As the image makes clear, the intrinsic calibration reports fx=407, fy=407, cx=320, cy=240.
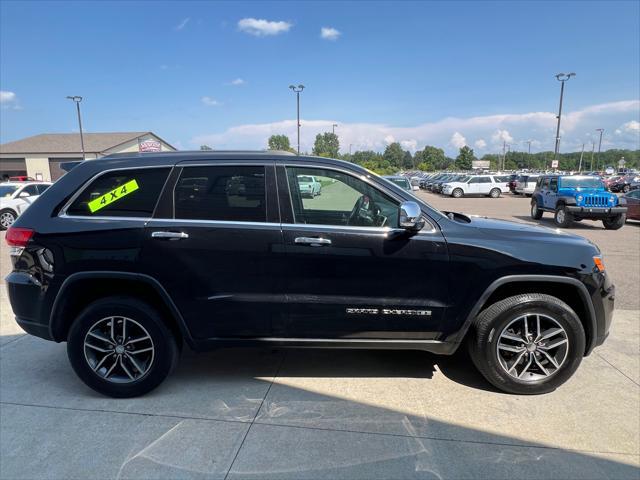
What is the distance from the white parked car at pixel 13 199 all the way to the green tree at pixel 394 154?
137757 millimetres

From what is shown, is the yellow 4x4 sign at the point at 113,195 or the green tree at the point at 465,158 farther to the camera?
the green tree at the point at 465,158

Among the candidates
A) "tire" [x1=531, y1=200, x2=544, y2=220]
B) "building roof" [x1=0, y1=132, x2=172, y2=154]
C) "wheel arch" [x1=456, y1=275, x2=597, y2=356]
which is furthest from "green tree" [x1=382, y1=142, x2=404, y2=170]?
"wheel arch" [x1=456, y1=275, x2=597, y2=356]

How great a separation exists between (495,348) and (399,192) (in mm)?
1443

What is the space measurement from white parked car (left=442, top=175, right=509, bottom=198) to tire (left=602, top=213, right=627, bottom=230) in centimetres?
1935

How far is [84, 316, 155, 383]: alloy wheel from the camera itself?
126 inches

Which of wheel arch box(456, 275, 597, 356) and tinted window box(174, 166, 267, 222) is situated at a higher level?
tinted window box(174, 166, 267, 222)

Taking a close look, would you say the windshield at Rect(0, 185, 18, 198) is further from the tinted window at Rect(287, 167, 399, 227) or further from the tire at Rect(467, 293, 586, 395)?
the tire at Rect(467, 293, 586, 395)

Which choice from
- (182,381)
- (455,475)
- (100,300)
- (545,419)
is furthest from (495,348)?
(100,300)

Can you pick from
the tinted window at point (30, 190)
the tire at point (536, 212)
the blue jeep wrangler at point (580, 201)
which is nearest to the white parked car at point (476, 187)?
the tire at point (536, 212)

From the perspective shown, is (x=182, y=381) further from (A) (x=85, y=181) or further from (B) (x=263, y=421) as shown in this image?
(A) (x=85, y=181)

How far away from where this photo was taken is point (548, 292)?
332 centimetres

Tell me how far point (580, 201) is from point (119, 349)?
14.7m

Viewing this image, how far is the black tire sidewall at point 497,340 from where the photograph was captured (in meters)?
3.16

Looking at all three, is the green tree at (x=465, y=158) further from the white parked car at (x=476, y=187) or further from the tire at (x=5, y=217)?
the tire at (x=5, y=217)
